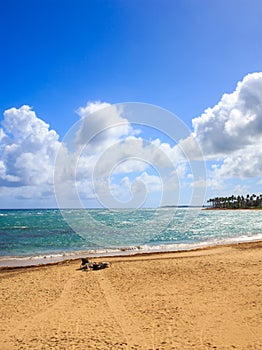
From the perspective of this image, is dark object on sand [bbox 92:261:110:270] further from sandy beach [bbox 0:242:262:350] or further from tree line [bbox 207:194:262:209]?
tree line [bbox 207:194:262:209]

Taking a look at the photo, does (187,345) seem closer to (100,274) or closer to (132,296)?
(132,296)

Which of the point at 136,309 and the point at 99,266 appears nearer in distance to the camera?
the point at 136,309

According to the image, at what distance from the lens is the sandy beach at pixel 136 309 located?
6988 millimetres

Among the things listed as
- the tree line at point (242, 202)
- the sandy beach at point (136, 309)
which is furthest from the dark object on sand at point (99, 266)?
the tree line at point (242, 202)

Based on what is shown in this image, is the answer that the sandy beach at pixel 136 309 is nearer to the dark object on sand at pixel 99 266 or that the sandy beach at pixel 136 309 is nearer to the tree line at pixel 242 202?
the dark object on sand at pixel 99 266

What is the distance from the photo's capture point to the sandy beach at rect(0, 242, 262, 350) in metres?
6.99

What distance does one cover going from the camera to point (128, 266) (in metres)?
16.1

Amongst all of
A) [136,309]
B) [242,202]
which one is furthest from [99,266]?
[242,202]

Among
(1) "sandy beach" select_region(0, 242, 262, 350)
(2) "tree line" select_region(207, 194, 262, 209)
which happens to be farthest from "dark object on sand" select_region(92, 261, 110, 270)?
(2) "tree line" select_region(207, 194, 262, 209)

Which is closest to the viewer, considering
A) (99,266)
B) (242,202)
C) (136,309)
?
(136,309)

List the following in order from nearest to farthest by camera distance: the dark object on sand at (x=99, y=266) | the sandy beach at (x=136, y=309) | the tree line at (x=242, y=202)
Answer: the sandy beach at (x=136, y=309)
the dark object on sand at (x=99, y=266)
the tree line at (x=242, y=202)

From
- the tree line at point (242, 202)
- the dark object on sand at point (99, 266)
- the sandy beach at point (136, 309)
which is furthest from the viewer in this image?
the tree line at point (242, 202)

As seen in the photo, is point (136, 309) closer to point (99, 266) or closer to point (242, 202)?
point (99, 266)

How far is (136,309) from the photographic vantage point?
908cm
